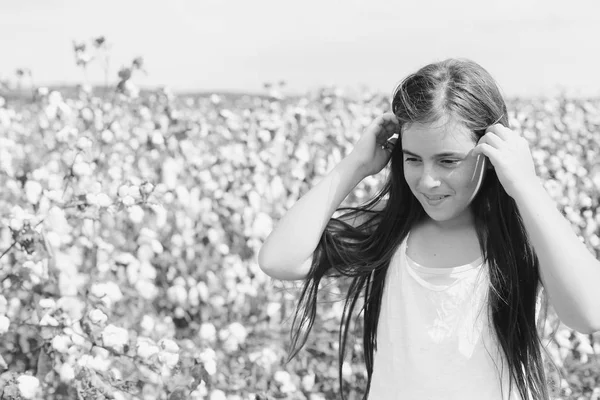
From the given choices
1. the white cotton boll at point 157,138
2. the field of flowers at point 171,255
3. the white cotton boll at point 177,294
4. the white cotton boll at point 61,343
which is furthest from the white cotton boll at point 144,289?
the white cotton boll at point 157,138

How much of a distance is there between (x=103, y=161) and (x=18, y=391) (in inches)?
74.0

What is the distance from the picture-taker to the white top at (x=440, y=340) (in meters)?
1.54

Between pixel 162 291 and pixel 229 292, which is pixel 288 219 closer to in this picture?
pixel 229 292

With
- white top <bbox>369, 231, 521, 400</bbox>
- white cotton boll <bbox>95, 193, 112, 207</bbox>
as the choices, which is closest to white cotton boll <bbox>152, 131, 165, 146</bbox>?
white cotton boll <bbox>95, 193, 112, 207</bbox>

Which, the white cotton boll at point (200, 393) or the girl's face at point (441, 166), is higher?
the girl's face at point (441, 166)

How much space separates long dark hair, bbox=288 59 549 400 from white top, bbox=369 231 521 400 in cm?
3

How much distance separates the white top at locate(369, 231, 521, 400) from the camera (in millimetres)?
1540

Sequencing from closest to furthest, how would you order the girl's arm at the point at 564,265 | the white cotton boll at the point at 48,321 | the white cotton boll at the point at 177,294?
1. the girl's arm at the point at 564,265
2. the white cotton boll at the point at 48,321
3. the white cotton boll at the point at 177,294

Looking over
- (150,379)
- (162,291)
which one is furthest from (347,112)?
(150,379)

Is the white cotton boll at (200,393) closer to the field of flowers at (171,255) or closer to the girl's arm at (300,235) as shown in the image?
the field of flowers at (171,255)

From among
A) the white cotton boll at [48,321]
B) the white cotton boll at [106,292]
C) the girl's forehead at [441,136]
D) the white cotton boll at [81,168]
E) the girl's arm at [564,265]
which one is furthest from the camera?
the white cotton boll at [81,168]

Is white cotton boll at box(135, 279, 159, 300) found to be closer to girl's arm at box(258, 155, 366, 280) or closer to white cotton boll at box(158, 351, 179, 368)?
white cotton boll at box(158, 351, 179, 368)

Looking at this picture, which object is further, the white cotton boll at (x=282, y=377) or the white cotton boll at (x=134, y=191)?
the white cotton boll at (x=282, y=377)

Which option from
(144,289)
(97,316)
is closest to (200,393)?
(97,316)
